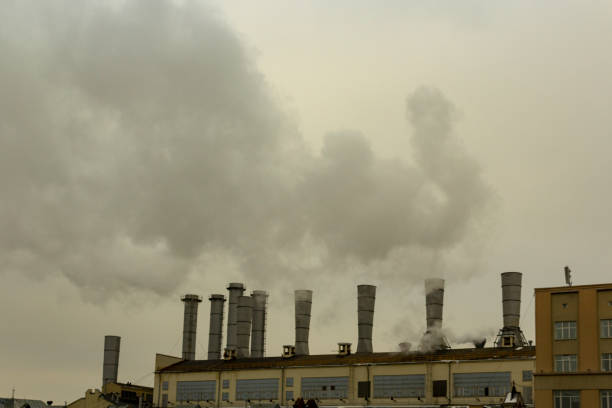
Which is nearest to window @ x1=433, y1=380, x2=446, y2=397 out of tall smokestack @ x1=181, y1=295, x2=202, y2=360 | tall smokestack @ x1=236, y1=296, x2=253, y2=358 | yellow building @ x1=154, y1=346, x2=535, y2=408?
yellow building @ x1=154, y1=346, x2=535, y2=408

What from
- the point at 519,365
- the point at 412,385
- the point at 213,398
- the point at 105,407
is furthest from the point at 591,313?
the point at 105,407

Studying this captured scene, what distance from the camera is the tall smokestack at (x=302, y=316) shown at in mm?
96625

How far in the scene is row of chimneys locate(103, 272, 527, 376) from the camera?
83875mm

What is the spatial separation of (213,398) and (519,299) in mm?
30757

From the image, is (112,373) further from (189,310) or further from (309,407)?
(309,407)

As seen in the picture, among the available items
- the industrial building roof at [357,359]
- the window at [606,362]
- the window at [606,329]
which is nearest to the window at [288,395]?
the industrial building roof at [357,359]

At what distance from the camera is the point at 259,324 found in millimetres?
106125

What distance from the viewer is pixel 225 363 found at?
92.6 meters

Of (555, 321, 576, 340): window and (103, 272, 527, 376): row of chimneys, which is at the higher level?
(103, 272, 527, 376): row of chimneys

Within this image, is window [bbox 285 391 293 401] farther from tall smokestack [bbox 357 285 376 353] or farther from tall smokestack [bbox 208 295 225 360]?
tall smokestack [bbox 208 295 225 360]

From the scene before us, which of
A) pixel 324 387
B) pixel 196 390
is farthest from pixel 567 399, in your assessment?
pixel 196 390

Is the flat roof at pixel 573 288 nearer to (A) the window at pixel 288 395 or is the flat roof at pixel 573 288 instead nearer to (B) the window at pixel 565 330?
(B) the window at pixel 565 330

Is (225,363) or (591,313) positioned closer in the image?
(591,313)

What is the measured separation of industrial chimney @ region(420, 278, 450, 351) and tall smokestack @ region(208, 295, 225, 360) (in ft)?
96.2
